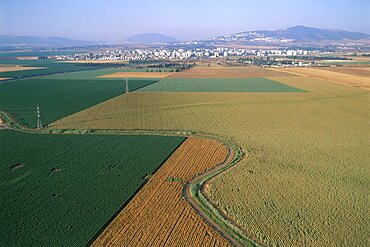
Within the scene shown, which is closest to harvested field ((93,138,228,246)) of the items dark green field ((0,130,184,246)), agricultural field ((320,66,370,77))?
dark green field ((0,130,184,246))

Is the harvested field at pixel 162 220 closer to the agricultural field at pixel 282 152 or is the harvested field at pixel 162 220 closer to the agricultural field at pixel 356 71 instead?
the agricultural field at pixel 282 152

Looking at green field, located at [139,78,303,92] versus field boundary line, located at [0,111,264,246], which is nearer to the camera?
field boundary line, located at [0,111,264,246]

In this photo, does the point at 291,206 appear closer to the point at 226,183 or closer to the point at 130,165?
the point at 226,183

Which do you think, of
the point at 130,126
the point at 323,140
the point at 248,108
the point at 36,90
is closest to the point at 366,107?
the point at 248,108

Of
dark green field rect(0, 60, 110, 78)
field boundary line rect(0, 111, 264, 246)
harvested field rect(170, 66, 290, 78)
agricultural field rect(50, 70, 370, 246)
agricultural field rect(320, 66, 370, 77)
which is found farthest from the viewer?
agricultural field rect(320, 66, 370, 77)

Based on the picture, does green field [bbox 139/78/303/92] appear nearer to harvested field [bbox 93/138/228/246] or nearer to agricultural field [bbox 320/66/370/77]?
agricultural field [bbox 320/66/370/77]
